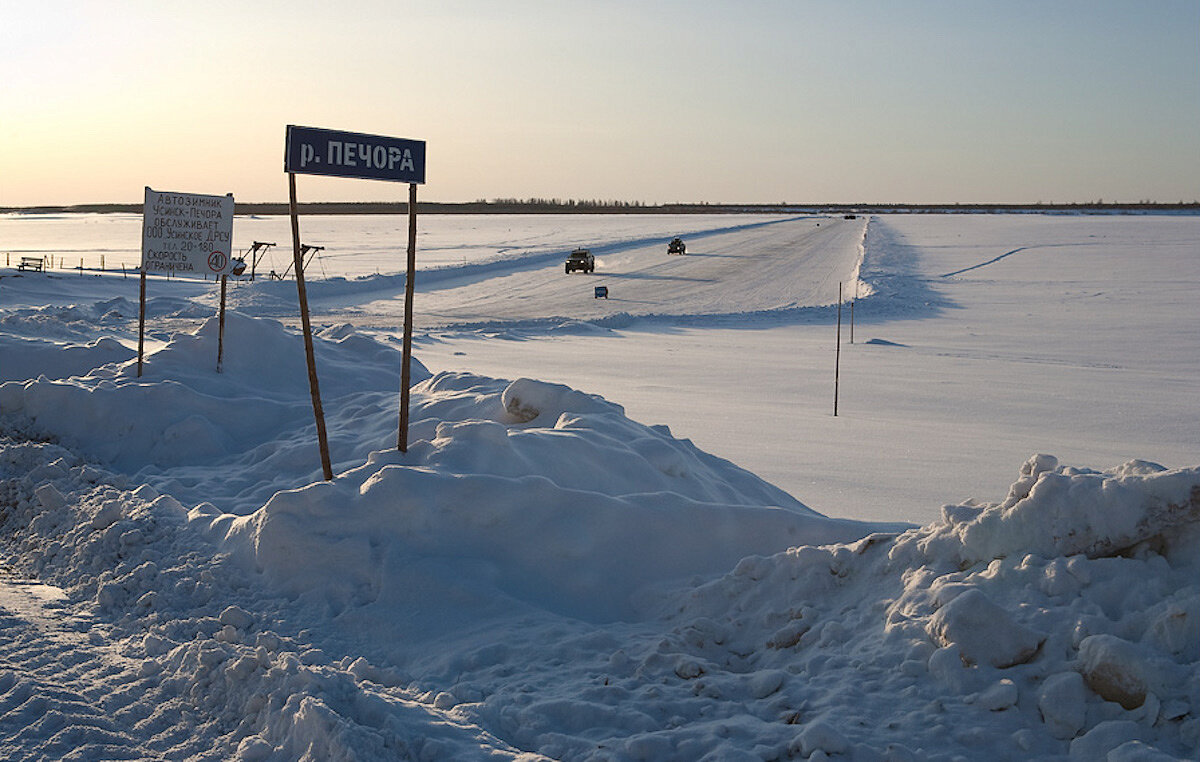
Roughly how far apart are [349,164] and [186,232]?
5938 millimetres

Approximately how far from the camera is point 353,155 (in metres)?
6.67

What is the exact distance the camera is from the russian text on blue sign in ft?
20.9

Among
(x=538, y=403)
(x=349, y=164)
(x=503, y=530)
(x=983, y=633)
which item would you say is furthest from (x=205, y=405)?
(x=983, y=633)

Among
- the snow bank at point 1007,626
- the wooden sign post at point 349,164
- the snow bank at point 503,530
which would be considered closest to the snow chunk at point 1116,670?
the snow bank at point 1007,626

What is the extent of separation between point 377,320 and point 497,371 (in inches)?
463

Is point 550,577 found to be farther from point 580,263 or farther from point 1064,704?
point 580,263

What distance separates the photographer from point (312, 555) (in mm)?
5566

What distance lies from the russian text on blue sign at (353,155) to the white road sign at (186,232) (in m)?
5.32

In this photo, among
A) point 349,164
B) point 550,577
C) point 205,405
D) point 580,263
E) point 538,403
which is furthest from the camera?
point 580,263

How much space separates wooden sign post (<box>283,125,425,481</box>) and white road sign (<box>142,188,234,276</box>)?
17.4 feet

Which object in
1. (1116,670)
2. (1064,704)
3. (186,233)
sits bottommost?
(1064,704)

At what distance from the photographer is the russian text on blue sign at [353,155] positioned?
638 cm

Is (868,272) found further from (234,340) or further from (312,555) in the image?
(312,555)

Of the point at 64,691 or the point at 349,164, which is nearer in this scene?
the point at 64,691
